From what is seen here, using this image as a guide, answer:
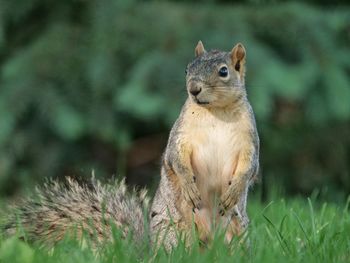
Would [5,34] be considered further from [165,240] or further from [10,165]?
[165,240]

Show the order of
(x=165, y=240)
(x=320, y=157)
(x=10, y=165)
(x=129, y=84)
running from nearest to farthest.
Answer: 1. (x=165, y=240)
2. (x=129, y=84)
3. (x=10, y=165)
4. (x=320, y=157)

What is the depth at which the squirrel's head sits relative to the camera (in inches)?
115

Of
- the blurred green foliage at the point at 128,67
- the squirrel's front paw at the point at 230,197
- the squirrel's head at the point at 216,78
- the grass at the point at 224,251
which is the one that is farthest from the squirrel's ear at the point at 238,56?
the blurred green foliage at the point at 128,67

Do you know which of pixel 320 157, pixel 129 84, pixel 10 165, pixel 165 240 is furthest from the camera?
pixel 320 157

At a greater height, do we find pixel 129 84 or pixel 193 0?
pixel 193 0

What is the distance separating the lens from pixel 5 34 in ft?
17.7

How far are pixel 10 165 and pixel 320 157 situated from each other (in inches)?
74.9

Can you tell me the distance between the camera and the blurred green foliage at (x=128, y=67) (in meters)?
4.94

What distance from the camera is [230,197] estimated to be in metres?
2.95

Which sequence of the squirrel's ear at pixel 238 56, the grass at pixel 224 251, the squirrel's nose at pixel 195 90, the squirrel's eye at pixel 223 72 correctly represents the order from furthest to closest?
the squirrel's ear at pixel 238 56 → the squirrel's eye at pixel 223 72 → the squirrel's nose at pixel 195 90 → the grass at pixel 224 251

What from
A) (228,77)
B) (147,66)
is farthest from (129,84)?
(228,77)

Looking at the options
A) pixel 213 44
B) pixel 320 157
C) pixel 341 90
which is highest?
pixel 213 44

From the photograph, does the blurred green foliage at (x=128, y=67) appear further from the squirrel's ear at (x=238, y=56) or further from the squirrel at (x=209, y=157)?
the squirrel at (x=209, y=157)

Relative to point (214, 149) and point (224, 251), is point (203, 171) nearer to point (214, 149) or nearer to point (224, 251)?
point (214, 149)
